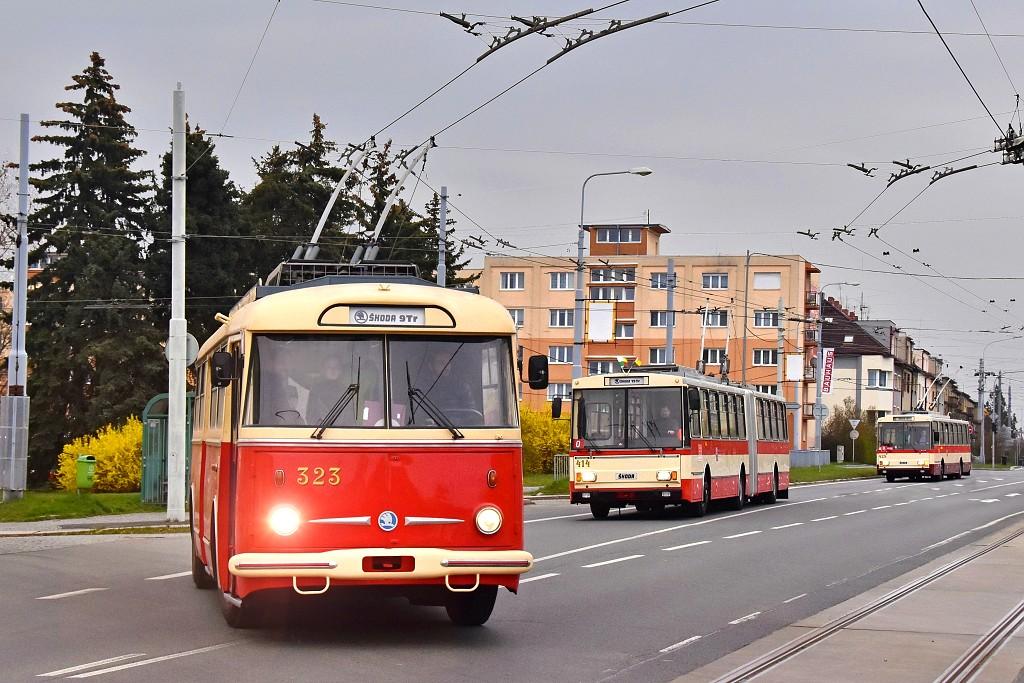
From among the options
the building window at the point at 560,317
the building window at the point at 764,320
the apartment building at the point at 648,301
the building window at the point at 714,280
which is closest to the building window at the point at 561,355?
the apartment building at the point at 648,301

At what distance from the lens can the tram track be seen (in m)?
10.5

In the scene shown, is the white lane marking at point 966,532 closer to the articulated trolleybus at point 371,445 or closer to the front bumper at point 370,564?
the articulated trolleybus at point 371,445

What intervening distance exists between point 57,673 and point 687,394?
20.7 m

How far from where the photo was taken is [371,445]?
11.3m

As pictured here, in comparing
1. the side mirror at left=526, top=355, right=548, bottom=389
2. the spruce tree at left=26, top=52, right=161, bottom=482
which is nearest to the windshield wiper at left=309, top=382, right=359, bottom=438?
the side mirror at left=526, top=355, right=548, bottom=389

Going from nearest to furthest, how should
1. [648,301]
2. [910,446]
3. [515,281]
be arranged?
[910,446] → [648,301] → [515,281]

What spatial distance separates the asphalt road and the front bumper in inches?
21.8

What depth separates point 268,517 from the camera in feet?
36.3

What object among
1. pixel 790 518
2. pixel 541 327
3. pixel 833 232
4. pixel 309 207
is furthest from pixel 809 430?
pixel 790 518

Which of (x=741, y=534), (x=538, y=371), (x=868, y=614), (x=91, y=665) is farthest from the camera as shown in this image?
(x=741, y=534)

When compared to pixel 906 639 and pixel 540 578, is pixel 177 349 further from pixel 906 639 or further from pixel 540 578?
pixel 906 639

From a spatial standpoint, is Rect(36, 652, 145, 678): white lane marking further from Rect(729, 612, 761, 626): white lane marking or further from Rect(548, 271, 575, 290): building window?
Rect(548, 271, 575, 290): building window

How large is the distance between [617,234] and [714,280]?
7.85 m

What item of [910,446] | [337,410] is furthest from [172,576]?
[910,446]
